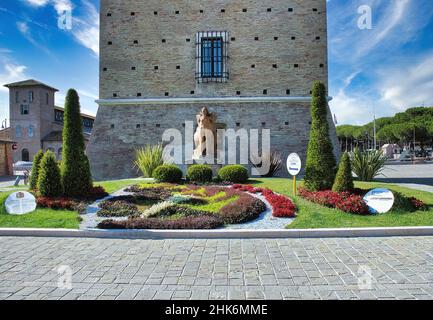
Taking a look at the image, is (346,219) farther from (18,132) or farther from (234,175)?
(18,132)

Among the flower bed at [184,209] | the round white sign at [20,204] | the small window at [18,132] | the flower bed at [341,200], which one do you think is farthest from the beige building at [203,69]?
the small window at [18,132]

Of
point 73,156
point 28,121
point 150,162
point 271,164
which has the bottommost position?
point 271,164

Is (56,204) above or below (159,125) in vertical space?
below

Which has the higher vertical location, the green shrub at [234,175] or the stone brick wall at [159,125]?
the stone brick wall at [159,125]

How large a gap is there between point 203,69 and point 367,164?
1187 centimetres

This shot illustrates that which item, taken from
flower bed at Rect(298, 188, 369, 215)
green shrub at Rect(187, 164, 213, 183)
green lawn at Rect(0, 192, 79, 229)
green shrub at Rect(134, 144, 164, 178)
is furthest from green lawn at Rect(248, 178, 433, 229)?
green shrub at Rect(134, 144, 164, 178)

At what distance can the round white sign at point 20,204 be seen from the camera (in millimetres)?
9195

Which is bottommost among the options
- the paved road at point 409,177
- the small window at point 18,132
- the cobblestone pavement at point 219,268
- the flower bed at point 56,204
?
the cobblestone pavement at point 219,268

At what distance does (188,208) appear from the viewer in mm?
9242

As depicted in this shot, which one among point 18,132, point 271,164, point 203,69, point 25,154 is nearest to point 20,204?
point 271,164

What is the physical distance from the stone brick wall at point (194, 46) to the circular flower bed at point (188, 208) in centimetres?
1054

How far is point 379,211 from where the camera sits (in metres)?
8.77

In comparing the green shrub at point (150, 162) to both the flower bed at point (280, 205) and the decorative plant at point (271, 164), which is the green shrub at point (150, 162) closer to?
the decorative plant at point (271, 164)

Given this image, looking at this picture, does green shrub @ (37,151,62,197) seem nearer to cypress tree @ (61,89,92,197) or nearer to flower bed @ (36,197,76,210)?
cypress tree @ (61,89,92,197)
